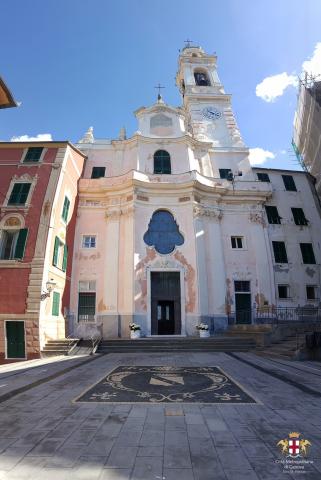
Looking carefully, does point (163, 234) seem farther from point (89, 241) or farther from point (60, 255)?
point (60, 255)

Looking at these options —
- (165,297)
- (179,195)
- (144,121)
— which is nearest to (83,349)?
(165,297)

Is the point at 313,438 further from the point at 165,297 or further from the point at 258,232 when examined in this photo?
the point at 258,232

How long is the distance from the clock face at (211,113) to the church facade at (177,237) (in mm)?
4427

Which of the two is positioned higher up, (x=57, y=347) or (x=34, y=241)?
(x=34, y=241)

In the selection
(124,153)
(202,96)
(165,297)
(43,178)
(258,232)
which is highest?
(202,96)

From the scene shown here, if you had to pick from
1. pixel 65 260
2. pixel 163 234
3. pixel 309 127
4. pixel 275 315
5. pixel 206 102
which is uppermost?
pixel 206 102

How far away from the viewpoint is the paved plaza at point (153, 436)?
10.3 ft

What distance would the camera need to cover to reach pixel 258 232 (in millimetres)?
23172

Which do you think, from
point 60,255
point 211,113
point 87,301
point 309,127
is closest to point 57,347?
point 87,301

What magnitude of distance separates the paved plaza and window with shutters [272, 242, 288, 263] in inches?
661

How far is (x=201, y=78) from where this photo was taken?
3481cm

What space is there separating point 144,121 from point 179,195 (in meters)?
8.98

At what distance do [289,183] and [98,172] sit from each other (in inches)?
665

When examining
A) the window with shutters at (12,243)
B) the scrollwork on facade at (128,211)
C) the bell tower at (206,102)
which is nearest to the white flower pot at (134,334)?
the window with shutters at (12,243)
